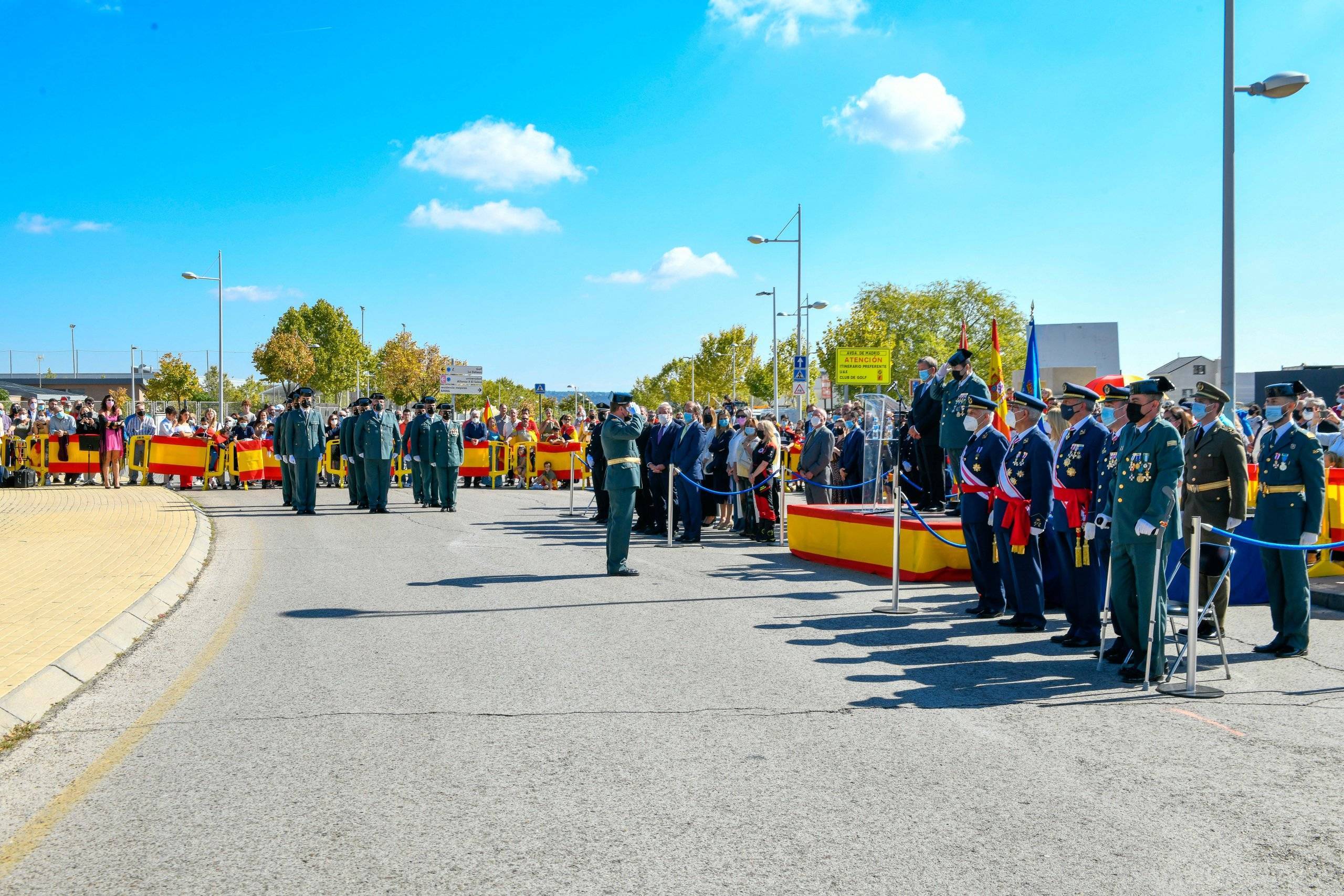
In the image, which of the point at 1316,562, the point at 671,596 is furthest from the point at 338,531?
the point at 1316,562

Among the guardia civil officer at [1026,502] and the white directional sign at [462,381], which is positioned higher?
the white directional sign at [462,381]

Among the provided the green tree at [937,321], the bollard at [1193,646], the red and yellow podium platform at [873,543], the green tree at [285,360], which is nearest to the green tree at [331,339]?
the green tree at [285,360]

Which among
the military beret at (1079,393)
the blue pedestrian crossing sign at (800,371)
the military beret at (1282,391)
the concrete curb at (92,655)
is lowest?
the concrete curb at (92,655)

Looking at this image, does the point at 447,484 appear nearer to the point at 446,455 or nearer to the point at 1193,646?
the point at 446,455

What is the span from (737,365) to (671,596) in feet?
225

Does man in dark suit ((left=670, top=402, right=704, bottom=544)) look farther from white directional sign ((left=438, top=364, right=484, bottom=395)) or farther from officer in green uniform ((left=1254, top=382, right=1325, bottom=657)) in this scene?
white directional sign ((left=438, top=364, right=484, bottom=395))

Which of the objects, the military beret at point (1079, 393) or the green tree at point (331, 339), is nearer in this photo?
the military beret at point (1079, 393)

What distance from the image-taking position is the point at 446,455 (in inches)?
795

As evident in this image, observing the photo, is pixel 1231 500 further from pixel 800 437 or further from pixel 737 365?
pixel 737 365

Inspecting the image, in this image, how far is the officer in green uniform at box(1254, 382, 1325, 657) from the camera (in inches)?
306

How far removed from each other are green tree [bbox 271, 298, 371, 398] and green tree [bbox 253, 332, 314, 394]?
7439 mm

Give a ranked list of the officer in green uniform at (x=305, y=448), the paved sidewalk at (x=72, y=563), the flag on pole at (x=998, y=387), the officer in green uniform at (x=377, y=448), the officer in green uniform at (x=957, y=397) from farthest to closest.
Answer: the officer in green uniform at (x=377, y=448), the officer in green uniform at (x=305, y=448), the flag on pole at (x=998, y=387), the officer in green uniform at (x=957, y=397), the paved sidewalk at (x=72, y=563)

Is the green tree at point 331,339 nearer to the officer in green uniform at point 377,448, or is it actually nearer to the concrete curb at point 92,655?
the officer in green uniform at point 377,448

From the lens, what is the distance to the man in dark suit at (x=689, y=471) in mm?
15828
